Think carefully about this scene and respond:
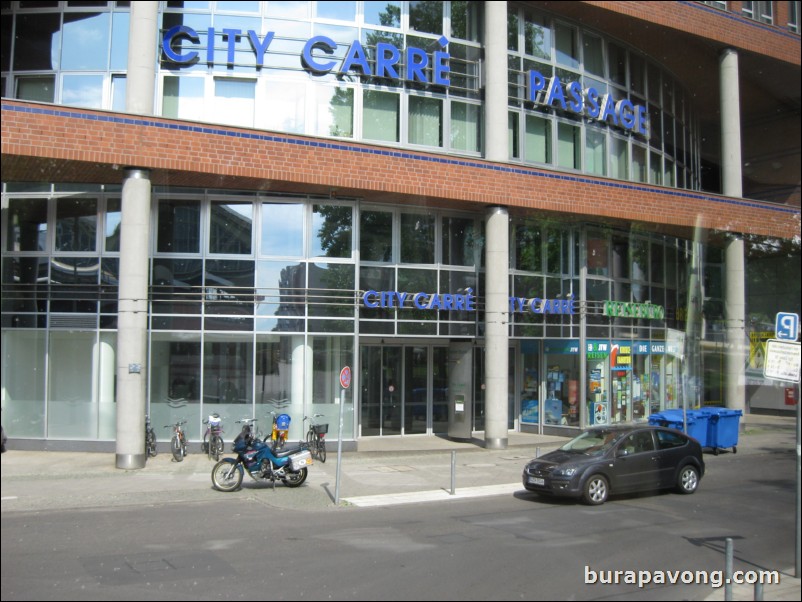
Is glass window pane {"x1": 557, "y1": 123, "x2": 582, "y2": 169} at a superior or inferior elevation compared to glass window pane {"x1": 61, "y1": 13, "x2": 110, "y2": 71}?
inferior

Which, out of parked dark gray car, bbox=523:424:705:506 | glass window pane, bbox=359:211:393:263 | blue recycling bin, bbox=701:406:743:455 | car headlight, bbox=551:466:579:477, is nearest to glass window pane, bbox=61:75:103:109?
glass window pane, bbox=359:211:393:263

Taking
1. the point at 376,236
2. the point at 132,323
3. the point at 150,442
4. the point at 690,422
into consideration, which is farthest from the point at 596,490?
the point at 150,442

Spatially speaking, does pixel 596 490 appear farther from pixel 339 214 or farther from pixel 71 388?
pixel 71 388

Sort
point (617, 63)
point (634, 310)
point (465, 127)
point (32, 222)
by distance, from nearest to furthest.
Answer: point (32, 222) → point (465, 127) → point (634, 310) → point (617, 63)

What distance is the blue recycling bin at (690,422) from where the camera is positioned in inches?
772

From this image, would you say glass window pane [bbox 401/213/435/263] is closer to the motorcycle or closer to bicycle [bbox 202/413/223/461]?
bicycle [bbox 202/413/223/461]

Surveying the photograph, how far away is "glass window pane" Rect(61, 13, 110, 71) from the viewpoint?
762 inches

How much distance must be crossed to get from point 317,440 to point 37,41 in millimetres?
12803

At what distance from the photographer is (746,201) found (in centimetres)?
2730

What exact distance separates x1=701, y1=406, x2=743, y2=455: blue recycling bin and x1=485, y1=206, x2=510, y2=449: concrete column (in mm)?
5676

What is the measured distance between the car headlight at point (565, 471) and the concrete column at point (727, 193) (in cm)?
1726

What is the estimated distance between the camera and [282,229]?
19.6 m

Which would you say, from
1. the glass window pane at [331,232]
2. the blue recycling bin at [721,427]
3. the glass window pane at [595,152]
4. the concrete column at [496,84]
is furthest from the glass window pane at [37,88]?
the blue recycling bin at [721,427]

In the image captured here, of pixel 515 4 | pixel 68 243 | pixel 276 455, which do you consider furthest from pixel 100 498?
pixel 515 4
